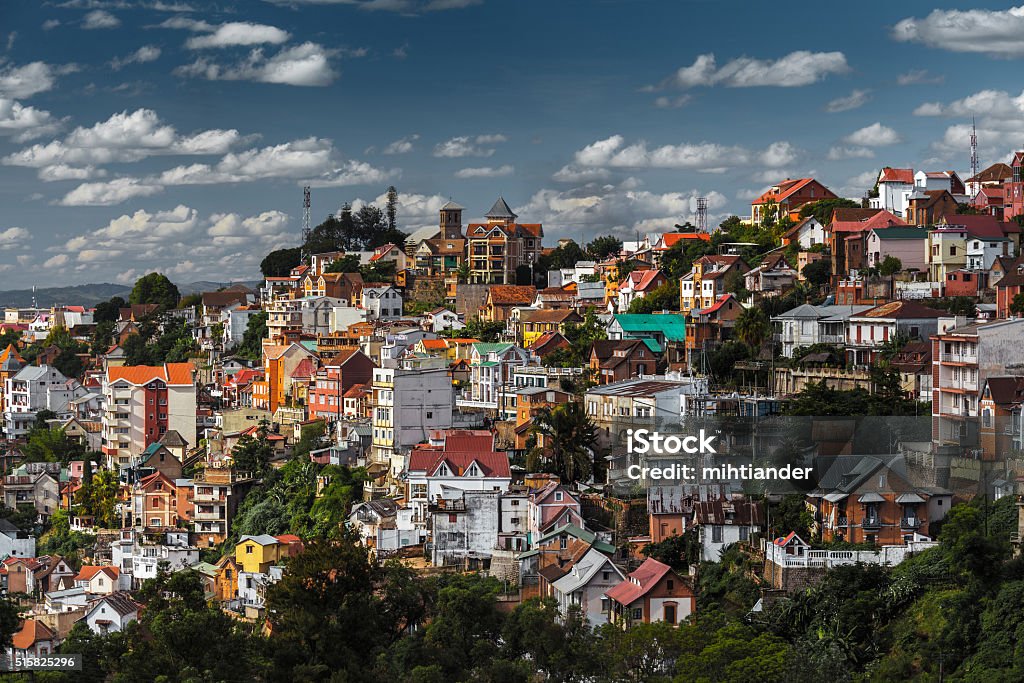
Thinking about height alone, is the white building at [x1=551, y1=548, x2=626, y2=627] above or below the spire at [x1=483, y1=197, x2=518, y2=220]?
below

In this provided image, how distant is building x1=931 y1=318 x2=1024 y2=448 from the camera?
26.4m

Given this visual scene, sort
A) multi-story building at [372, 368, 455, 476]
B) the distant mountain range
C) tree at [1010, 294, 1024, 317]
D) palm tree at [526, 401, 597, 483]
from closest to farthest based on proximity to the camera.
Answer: tree at [1010, 294, 1024, 317], palm tree at [526, 401, 597, 483], multi-story building at [372, 368, 455, 476], the distant mountain range

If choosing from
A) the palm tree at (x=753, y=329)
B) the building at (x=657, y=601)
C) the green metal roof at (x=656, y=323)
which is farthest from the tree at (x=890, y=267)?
the building at (x=657, y=601)

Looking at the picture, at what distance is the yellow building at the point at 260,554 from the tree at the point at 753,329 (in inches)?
433

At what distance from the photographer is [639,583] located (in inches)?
934

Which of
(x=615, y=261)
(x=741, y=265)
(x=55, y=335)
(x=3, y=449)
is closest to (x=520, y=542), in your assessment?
(x=741, y=265)

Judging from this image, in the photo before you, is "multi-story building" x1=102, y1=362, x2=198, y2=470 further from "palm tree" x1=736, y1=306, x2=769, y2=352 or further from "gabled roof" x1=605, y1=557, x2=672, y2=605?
"gabled roof" x1=605, y1=557, x2=672, y2=605

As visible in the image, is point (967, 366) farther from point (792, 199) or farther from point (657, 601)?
point (792, 199)

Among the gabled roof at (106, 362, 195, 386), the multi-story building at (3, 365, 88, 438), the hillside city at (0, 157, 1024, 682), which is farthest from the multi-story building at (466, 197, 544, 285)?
the multi-story building at (3, 365, 88, 438)

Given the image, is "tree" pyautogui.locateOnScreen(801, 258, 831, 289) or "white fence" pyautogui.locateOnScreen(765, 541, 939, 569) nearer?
"white fence" pyautogui.locateOnScreen(765, 541, 939, 569)

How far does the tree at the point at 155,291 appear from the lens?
217 ft

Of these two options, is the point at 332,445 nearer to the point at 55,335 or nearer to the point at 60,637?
the point at 60,637

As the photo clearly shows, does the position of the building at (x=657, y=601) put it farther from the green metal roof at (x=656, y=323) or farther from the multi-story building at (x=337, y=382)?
the multi-story building at (x=337, y=382)

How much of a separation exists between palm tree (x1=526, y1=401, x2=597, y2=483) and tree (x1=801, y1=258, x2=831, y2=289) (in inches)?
352
